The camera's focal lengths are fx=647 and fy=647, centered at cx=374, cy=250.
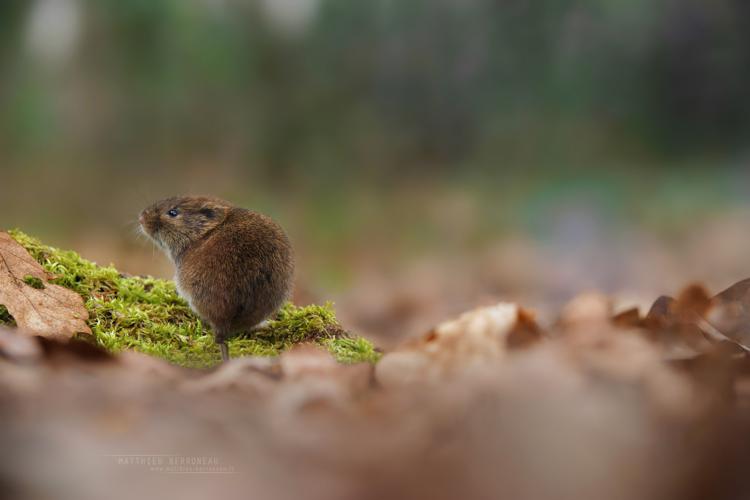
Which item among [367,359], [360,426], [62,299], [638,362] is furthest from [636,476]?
[62,299]

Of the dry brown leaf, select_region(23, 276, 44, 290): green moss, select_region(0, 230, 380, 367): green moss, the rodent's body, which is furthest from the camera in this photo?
the rodent's body

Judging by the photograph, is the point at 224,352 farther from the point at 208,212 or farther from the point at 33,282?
the point at 208,212

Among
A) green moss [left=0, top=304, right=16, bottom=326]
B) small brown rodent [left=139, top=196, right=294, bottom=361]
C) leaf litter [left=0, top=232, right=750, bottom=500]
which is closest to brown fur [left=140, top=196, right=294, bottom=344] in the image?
small brown rodent [left=139, top=196, right=294, bottom=361]

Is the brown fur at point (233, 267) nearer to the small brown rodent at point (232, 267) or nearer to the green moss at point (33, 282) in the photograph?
the small brown rodent at point (232, 267)

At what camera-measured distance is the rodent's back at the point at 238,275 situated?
303 cm

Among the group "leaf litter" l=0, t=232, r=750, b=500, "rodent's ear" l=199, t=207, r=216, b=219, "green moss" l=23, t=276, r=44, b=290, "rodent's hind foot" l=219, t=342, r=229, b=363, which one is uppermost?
"rodent's ear" l=199, t=207, r=216, b=219

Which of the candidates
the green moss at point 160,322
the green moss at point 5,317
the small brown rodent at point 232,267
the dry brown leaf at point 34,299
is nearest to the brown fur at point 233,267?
the small brown rodent at point 232,267

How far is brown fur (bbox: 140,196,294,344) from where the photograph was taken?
119 inches

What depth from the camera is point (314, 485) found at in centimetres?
122

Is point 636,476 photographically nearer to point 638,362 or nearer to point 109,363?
point 638,362

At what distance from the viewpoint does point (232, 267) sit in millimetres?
3111

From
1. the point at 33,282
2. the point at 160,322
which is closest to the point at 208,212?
the point at 160,322

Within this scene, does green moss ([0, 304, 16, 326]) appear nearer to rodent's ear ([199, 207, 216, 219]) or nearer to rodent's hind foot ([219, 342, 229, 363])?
rodent's hind foot ([219, 342, 229, 363])

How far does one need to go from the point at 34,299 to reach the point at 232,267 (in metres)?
0.86
